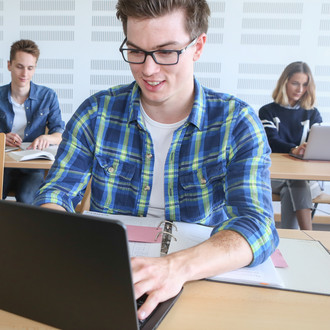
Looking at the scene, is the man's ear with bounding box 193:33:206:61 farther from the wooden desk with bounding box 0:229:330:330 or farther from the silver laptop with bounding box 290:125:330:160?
the silver laptop with bounding box 290:125:330:160

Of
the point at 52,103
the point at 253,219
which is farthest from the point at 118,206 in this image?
the point at 52,103

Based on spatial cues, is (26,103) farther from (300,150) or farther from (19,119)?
(300,150)

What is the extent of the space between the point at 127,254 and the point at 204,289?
1.07 ft

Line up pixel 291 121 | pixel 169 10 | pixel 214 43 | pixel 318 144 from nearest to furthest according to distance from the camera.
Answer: pixel 169 10, pixel 318 144, pixel 291 121, pixel 214 43

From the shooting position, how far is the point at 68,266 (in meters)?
0.52

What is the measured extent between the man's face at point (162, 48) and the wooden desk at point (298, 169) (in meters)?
1.01

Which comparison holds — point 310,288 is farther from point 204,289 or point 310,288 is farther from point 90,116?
point 90,116

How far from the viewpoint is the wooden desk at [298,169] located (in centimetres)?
193

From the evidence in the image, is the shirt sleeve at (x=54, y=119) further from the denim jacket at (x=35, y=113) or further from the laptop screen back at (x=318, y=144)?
the laptop screen back at (x=318, y=144)

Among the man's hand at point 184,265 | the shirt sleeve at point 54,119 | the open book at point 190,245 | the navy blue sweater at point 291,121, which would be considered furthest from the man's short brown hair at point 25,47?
the man's hand at point 184,265

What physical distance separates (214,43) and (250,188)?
3.10 meters

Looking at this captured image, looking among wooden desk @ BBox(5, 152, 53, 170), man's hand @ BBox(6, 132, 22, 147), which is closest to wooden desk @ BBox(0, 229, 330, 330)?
wooden desk @ BBox(5, 152, 53, 170)

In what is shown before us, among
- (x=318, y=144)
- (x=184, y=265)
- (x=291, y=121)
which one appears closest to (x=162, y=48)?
(x=184, y=265)

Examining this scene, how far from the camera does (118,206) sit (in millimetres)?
1184
